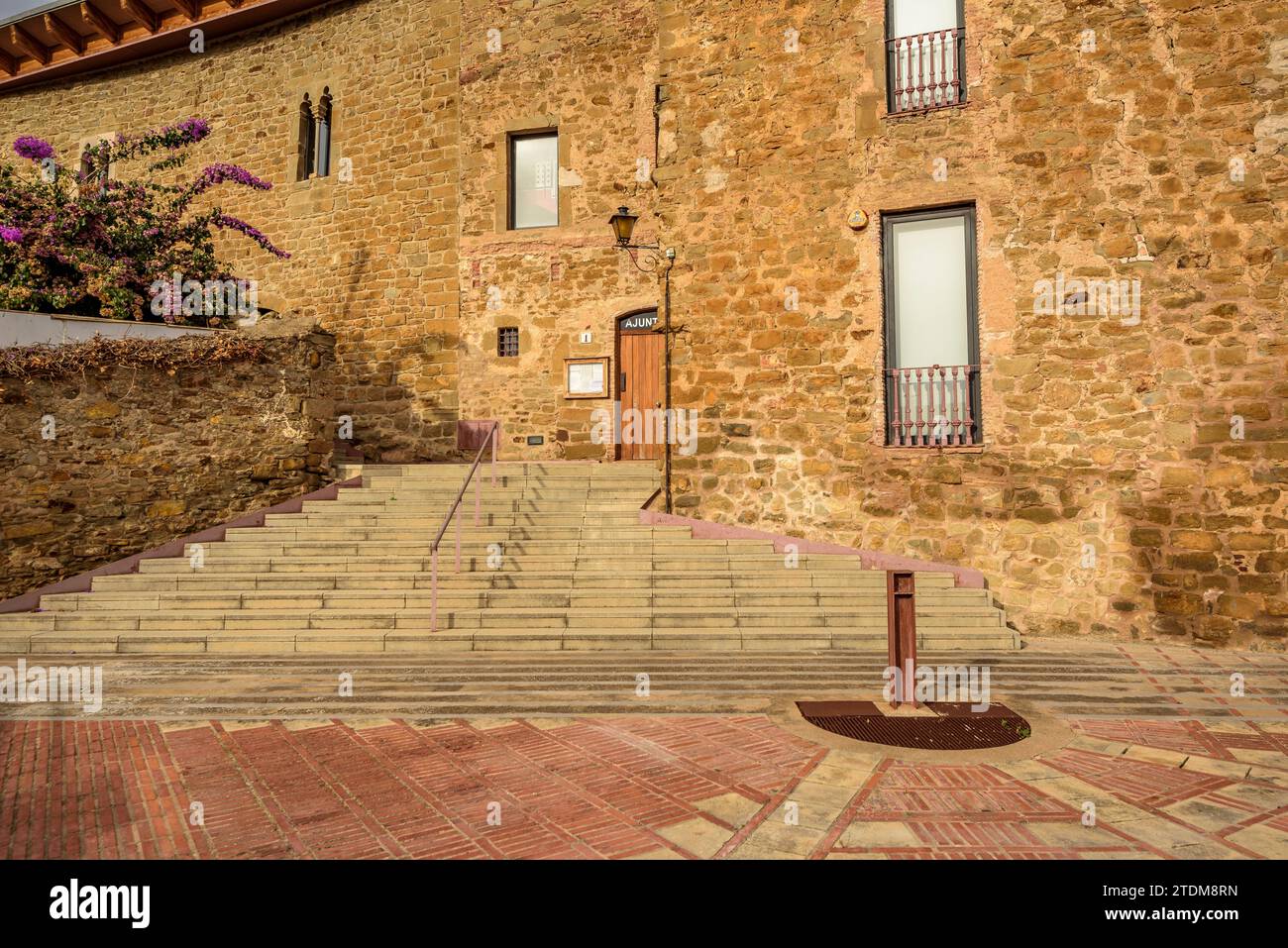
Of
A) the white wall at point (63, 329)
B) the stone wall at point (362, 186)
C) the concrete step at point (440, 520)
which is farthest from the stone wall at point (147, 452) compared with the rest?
the stone wall at point (362, 186)

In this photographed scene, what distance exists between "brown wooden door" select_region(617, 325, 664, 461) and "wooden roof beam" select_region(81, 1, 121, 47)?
13.9m

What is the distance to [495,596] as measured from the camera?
7.37m

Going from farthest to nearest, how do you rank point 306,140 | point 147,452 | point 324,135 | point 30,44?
point 30,44
point 306,140
point 324,135
point 147,452

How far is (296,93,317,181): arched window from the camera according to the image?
49.8ft

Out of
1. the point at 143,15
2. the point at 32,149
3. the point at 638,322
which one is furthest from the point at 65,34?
the point at 638,322

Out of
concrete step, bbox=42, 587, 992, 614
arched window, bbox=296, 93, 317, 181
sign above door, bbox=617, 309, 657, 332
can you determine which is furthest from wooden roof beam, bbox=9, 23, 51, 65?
concrete step, bbox=42, 587, 992, 614

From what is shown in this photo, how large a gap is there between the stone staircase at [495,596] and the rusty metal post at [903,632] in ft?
5.62

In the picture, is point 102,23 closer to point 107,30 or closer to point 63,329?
point 107,30

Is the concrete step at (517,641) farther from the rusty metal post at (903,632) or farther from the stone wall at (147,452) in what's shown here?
the stone wall at (147,452)

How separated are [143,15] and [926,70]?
1648 cm

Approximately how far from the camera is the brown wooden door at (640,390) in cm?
1271

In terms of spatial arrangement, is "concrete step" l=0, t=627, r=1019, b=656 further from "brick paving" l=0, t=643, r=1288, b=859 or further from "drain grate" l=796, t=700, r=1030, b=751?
"drain grate" l=796, t=700, r=1030, b=751

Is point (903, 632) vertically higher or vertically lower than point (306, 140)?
lower
